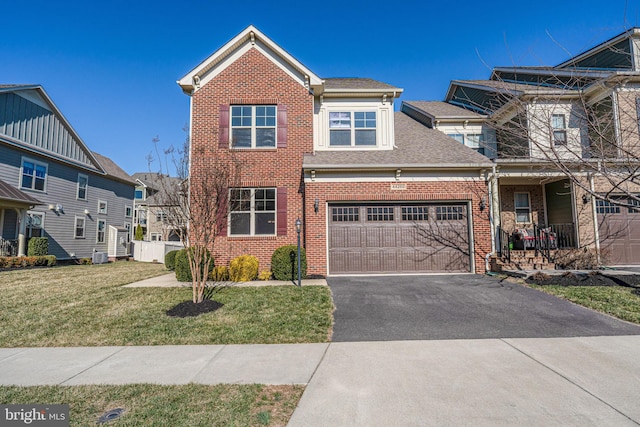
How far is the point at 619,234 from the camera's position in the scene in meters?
11.9

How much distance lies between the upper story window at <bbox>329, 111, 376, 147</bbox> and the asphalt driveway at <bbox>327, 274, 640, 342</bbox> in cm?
569

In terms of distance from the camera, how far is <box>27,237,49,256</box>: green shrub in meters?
17.1

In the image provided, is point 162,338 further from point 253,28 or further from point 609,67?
point 609,67

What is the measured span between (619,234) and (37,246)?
87.8 ft

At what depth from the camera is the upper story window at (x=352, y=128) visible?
12.4 m

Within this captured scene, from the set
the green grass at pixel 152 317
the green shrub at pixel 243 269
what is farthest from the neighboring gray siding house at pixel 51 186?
the green shrub at pixel 243 269

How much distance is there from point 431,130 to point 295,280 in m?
→ 9.03

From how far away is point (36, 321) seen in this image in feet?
21.0

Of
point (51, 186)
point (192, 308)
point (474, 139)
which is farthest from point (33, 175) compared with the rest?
point (474, 139)

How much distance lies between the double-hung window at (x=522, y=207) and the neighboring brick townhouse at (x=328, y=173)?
3435mm

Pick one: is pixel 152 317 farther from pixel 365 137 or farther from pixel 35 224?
pixel 35 224

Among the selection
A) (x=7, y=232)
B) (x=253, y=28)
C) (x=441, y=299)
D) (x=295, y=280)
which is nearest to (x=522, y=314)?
(x=441, y=299)

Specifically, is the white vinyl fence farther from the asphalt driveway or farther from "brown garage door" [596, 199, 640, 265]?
"brown garage door" [596, 199, 640, 265]

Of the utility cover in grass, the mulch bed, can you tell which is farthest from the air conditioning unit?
the mulch bed
